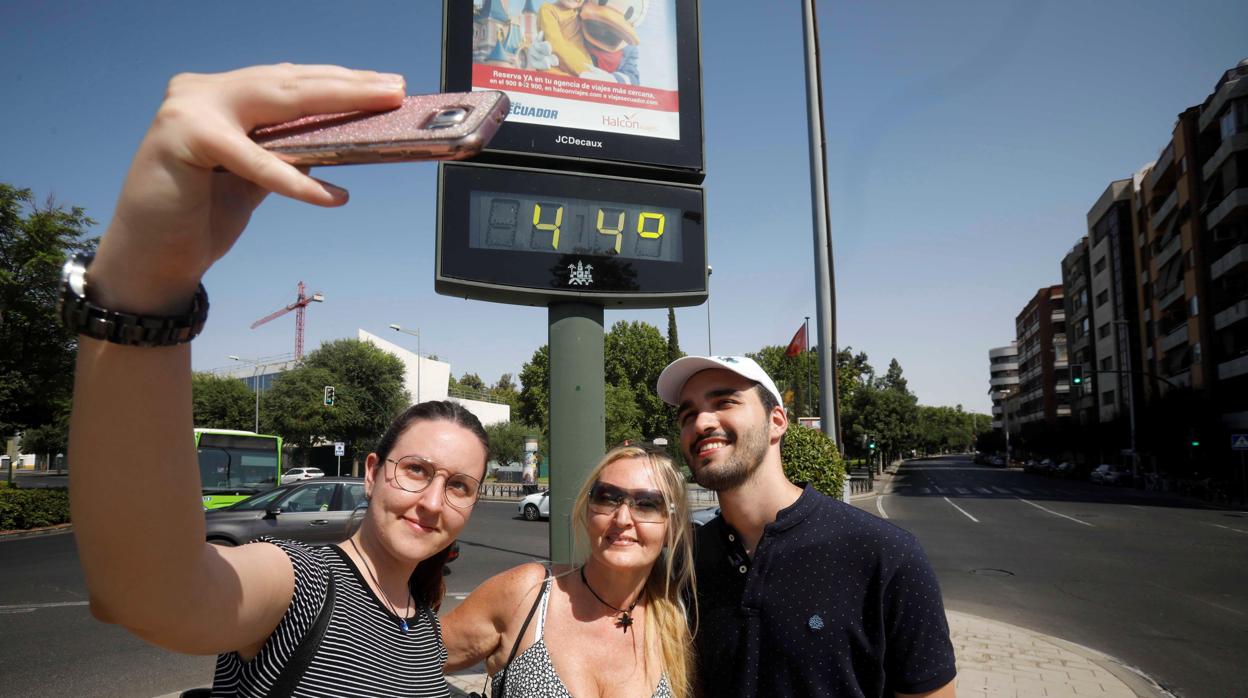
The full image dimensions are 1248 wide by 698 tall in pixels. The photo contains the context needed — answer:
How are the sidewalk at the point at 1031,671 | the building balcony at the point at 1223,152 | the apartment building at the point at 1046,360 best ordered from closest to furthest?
the sidewalk at the point at 1031,671, the building balcony at the point at 1223,152, the apartment building at the point at 1046,360

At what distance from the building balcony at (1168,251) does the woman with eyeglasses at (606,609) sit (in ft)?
164

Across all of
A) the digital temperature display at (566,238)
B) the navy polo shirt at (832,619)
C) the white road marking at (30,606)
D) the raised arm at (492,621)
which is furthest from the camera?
the white road marking at (30,606)

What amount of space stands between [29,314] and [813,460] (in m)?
20.2

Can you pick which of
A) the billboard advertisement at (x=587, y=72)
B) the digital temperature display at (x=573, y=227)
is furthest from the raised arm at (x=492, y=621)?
the billboard advertisement at (x=587, y=72)

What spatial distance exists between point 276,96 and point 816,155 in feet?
24.3

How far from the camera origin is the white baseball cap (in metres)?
2.49

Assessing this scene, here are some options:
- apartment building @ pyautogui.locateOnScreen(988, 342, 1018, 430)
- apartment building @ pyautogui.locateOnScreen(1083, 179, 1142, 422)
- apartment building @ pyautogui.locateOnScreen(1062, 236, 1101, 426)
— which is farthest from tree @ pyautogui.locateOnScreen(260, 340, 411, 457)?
apartment building @ pyautogui.locateOnScreen(988, 342, 1018, 430)

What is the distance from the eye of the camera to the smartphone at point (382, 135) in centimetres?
88

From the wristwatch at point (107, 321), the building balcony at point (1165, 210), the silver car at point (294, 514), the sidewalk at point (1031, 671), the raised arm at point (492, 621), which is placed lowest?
the sidewalk at point (1031, 671)

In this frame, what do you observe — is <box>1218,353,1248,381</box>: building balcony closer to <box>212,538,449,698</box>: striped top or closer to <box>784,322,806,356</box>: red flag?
<box>784,322,806,356</box>: red flag

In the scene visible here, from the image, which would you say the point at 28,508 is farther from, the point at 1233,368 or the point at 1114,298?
the point at 1114,298

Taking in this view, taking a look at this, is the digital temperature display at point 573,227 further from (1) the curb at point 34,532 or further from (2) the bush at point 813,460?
(1) the curb at point 34,532

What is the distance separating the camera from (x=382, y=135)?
891mm

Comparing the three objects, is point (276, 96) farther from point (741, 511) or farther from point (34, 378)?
point (34, 378)
